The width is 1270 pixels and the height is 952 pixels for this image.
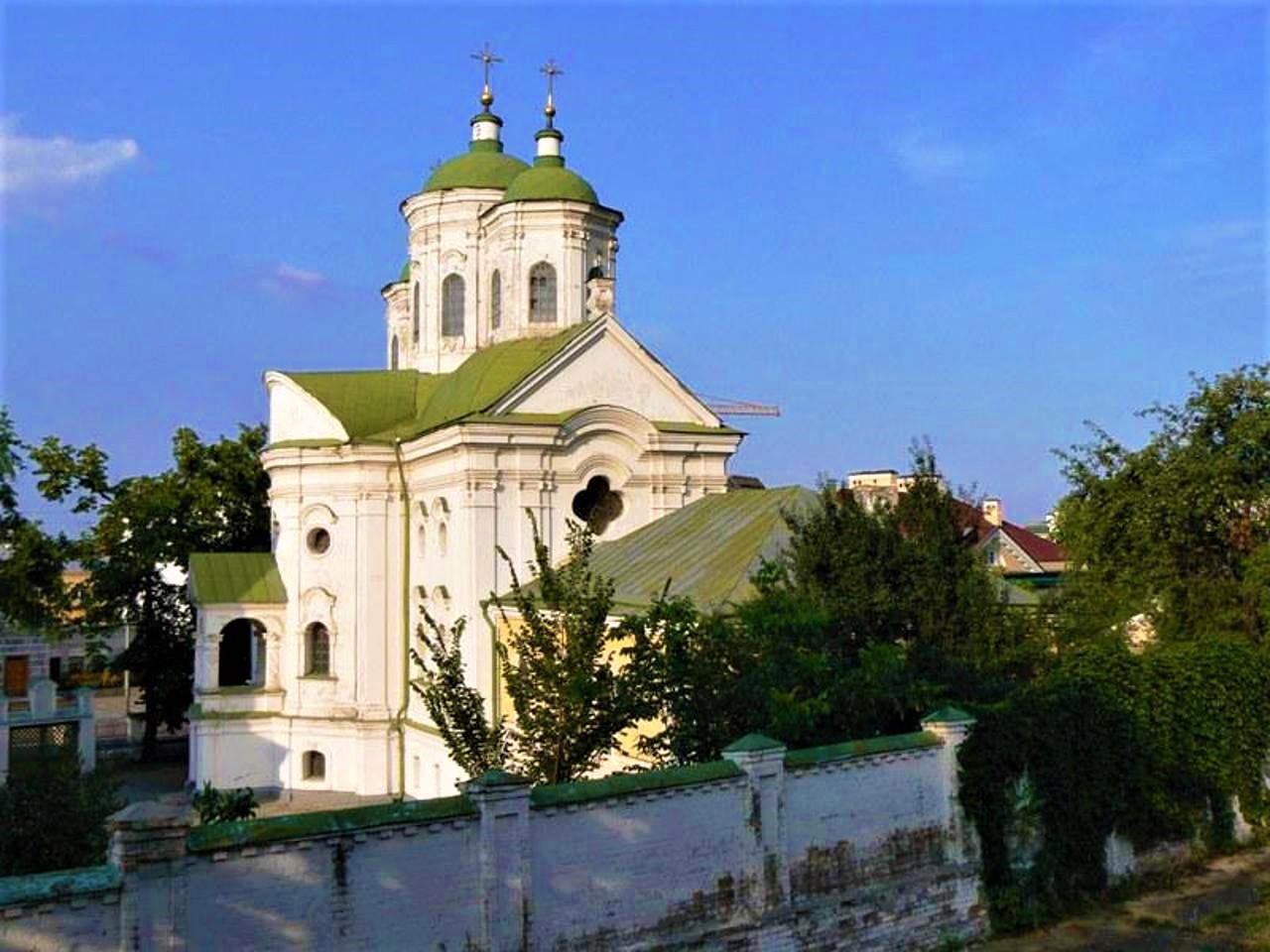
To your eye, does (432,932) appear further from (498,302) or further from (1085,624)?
(498,302)

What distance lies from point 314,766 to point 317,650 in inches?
97.4

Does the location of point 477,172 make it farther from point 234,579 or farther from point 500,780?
point 500,780

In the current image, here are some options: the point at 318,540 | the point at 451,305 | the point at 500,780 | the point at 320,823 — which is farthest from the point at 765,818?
the point at 451,305

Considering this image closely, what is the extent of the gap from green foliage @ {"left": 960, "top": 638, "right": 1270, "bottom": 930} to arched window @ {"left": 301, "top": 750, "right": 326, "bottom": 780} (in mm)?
16242

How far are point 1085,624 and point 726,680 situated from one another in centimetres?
1013

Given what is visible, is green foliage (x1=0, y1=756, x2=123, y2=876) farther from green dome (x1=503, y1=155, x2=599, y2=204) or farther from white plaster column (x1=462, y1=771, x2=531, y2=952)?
green dome (x1=503, y1=155, x2=599, y2=204)

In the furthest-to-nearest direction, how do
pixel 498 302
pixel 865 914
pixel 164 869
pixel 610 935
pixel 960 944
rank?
pixel 498 302 < pixel 960 944 < pixel 865 914 < pixel 610 935 < pixel 164 869

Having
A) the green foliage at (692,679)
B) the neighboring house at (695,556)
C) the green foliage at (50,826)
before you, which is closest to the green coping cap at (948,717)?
the green foliage at (692,679)

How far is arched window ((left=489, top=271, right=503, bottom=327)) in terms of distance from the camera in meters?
28.7

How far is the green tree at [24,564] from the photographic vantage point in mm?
25422

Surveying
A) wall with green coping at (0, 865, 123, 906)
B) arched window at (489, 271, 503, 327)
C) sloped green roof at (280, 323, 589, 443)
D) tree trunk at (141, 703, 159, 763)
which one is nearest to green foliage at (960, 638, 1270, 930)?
wall with green coping at (0, 865, 123, 906)

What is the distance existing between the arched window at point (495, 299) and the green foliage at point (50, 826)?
16751 millimetres

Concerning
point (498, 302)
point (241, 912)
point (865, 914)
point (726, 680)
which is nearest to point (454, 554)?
point (498, 302)

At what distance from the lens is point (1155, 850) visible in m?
16.3
